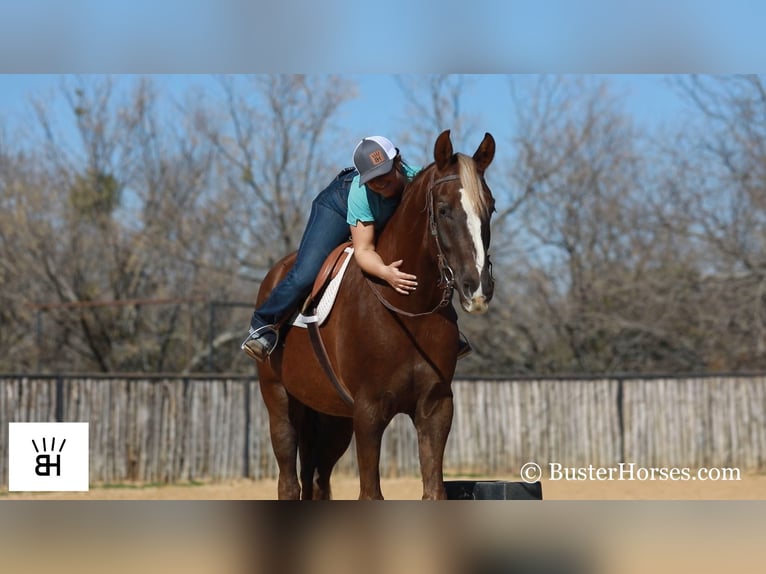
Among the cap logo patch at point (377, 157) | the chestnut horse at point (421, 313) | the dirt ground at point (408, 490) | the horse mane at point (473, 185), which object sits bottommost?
the dirt ground at point (408, 490)

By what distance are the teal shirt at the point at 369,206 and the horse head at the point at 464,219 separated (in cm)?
47

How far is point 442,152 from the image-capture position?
3.79 m

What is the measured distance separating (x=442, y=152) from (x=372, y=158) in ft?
1.17

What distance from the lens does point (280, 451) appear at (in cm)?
521

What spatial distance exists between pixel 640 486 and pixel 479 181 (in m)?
12.9

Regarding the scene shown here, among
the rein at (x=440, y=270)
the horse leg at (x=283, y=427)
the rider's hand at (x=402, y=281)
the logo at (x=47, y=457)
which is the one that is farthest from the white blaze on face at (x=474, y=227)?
the logo at (x=47, y=457)

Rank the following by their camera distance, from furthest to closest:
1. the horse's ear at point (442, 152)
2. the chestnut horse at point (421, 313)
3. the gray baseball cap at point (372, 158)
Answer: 1. the gray baseball cap at point (372, 158)
2. the horse's ear at point (442, 152)
3. the chestnut horse at point (421, 313)

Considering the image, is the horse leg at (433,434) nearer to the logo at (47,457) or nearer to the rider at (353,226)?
the rider at (353,226)

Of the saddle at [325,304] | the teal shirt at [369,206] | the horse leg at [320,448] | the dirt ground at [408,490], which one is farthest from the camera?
the dirt ground at [408,490]

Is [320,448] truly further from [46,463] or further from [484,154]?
[46,463]

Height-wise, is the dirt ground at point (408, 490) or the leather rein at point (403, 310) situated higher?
the leather rein at point (403, 310)

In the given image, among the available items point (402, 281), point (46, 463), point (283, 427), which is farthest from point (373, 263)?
point (46, 463)

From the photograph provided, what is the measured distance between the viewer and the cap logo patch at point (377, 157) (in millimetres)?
4016

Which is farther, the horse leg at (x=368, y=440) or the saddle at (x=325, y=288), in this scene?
the saddle at (x=325, y=288)
